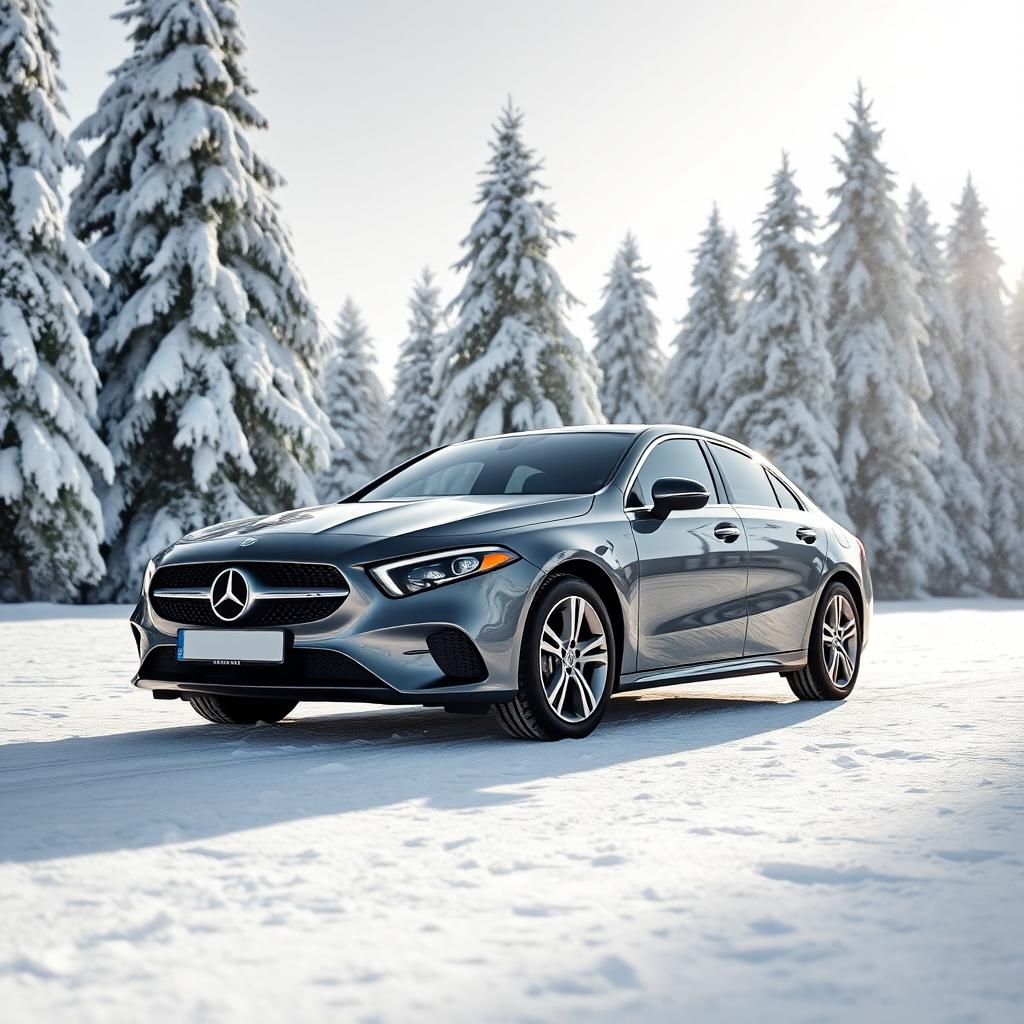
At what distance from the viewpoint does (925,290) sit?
156 feet

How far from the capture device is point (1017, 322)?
177ft

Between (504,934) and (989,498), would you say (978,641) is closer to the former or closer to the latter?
(504,934)

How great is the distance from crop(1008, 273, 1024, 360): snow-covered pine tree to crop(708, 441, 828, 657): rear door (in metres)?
47.2

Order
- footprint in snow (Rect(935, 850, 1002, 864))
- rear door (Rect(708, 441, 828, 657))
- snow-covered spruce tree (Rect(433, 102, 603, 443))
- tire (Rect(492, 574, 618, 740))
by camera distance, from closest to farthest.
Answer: footprint in snow (Rect(935, 850, 1002, 864)) → tire (Rect(492, 574, 618, 740)) → rear door (Rect(708, 441, 828, 657)) → snow-covered spruce tree (Rect(433, 102, 603, 443))

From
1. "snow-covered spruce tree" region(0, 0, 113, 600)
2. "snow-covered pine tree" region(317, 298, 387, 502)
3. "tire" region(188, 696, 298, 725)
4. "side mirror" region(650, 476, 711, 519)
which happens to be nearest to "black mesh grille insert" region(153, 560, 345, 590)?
"tire" region(188, 696, 298, 725)

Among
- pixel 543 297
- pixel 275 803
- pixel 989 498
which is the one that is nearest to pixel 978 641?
pixel 275 803

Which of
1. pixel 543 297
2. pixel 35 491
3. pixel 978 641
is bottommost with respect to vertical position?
pixel 978 641

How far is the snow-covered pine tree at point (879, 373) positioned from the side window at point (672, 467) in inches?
1305

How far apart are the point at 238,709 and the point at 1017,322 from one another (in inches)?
2031

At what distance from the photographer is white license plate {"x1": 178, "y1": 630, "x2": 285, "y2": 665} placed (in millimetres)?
6199

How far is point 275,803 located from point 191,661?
1.79 meters

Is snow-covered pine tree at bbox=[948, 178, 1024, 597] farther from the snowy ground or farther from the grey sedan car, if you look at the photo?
the snowy ground

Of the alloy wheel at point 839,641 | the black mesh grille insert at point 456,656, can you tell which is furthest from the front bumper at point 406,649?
the alloy wheel at point 839,641

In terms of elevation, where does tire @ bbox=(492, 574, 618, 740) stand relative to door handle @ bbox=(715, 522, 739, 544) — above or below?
below
